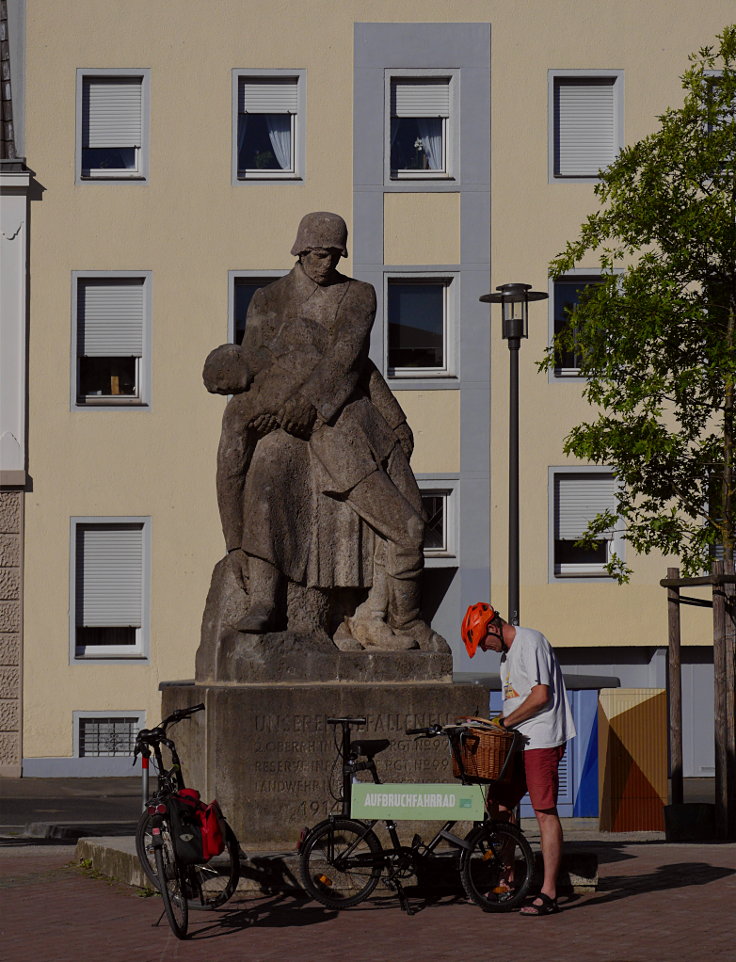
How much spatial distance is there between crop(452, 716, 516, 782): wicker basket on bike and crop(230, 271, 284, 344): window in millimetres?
17903

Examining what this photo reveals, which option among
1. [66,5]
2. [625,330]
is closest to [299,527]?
[625,330]

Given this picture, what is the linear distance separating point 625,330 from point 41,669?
12256 millimetres

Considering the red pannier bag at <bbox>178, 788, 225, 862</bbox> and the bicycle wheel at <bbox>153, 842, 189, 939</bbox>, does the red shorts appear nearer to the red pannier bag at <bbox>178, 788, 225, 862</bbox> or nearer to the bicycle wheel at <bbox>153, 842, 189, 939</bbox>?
the red pannier bag at <bbox>178, 788, 225, 862</bbox>

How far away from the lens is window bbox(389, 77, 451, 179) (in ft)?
89.6

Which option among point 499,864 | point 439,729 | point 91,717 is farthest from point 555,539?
point 439,729

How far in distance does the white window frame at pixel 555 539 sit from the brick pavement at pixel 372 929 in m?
15.8

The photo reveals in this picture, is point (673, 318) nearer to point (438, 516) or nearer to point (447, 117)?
point (438, 516)

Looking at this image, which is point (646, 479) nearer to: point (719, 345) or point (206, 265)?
point (719, 345)

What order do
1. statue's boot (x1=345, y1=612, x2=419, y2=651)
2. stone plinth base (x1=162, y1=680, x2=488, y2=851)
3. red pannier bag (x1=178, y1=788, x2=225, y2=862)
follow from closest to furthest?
red pannier bag (x1=178, y1=788, x2=225, y2=862)
stone plinth base (x1=162, y1=680, x2=488, y2=851)
statue's boot (x1=345, y1=612, x2=419, y2=651)

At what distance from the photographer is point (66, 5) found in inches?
1062

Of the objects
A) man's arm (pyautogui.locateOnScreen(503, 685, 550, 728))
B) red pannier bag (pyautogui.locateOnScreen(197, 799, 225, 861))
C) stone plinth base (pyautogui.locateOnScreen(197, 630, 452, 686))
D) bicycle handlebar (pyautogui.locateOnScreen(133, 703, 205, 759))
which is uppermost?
stone plinth base (pyautogui.locateOnScreen(197, 630, 452, 686))

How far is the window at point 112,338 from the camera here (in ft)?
88.8

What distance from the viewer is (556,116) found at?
27438mm

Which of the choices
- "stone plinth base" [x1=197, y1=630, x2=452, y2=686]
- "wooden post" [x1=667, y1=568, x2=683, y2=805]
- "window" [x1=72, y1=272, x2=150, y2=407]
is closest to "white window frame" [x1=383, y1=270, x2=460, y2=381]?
"window" [x1=72, y1=272, x2=150, y2=407]
